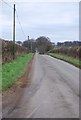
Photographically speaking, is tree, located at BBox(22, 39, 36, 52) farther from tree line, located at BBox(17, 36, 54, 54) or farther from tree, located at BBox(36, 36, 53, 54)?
tree, located at BBox(36, 36, 53, 54)

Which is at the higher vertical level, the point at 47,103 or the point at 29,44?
the point at 29,44

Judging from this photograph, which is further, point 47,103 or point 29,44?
point 29,44

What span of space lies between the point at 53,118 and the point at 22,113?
3.87 ft

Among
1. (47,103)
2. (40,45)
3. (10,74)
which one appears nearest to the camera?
(47,103)

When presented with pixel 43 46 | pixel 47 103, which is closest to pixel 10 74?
pixel 47 103

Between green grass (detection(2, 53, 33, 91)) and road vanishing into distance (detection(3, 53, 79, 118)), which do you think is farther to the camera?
green grass (detection(2, 53, 33, 91))

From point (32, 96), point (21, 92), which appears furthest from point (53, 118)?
point (21, 92)

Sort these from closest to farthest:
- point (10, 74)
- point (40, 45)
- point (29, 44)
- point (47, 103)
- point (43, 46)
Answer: point (47, 103) → point (10, 74) → point (29, 44) → point (43, 46) → point (40, 45)

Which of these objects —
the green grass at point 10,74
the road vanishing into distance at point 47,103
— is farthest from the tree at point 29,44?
the road vanishing into distance at point 47,103

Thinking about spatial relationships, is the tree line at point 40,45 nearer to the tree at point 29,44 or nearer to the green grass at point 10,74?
the tree at point 29,44

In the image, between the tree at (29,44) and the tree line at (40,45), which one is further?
the tree line at (40,45)

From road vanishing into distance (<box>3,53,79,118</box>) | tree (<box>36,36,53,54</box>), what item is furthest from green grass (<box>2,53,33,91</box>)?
tree (<box>36,36,53,54</box>)

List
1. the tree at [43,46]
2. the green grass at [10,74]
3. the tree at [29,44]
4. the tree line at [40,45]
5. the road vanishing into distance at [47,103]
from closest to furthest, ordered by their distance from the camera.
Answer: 1. the road vanishing into distance at [47,103]
2. the green grass at [10,74]
3. the tree at [29,44]
4. the tree line at [40,45]
5. the tree at [43,46]

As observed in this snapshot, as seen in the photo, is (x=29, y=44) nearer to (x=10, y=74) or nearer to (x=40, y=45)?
(x=40, y=45)
